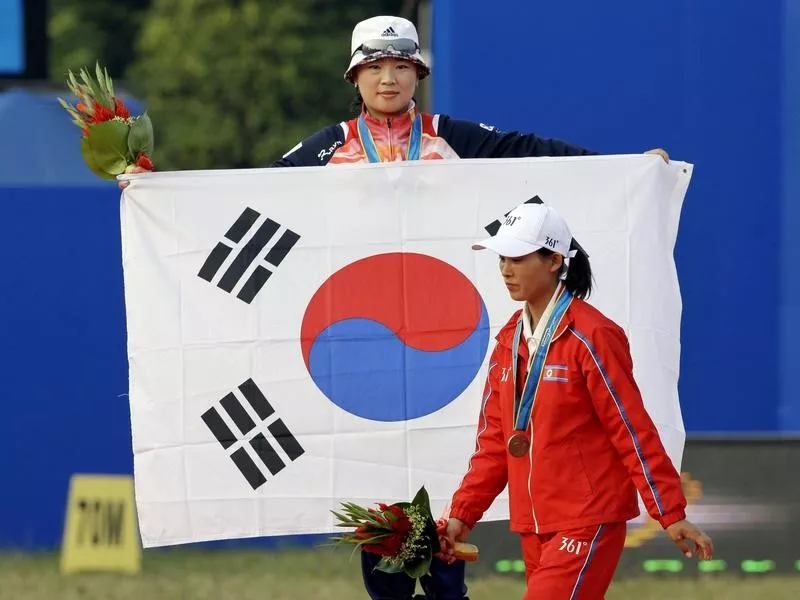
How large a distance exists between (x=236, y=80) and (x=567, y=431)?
27732mm

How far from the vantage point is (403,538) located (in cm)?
573

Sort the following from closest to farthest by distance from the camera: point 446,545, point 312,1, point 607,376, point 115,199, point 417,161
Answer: point 607,376
point 446,545
point 417,161
point 115,199
point 312,1

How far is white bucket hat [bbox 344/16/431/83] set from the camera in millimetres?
6324

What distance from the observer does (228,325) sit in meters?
6.68

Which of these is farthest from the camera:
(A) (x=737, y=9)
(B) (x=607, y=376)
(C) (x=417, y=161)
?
(A) (x=737, y=9)

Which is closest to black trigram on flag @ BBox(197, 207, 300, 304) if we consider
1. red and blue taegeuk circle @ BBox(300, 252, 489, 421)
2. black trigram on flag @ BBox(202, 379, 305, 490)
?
red and blue taegeuk circle @ BBox(300, 252, 489, 421)

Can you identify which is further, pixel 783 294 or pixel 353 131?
pixel 783 294

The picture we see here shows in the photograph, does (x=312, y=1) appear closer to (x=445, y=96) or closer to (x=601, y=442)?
(x=445, y=96)

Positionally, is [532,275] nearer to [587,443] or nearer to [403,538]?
[587,443]

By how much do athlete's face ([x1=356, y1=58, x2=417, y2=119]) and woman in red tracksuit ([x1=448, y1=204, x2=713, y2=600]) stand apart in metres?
1.04

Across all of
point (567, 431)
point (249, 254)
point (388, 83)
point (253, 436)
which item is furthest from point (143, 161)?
point (567, 431)

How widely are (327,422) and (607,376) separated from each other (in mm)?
1661

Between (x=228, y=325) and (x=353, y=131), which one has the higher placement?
(x=353, y=131)

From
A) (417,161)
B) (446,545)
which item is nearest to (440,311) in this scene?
(417,161)
